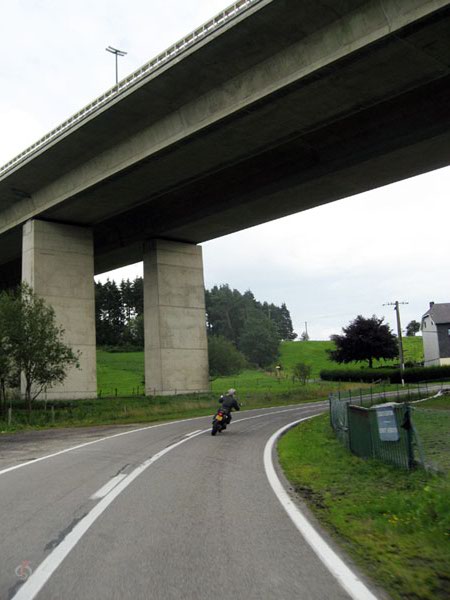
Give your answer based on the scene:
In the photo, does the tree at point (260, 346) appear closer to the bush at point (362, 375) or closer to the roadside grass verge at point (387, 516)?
the bush at point (362, 375)

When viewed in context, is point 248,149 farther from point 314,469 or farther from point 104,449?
point 314,469

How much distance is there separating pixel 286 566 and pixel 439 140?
28229 mm

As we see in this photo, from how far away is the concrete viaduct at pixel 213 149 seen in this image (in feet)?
71.9

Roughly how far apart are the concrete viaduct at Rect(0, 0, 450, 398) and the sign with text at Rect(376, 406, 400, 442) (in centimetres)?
1450

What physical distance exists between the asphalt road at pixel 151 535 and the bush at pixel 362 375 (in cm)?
5268

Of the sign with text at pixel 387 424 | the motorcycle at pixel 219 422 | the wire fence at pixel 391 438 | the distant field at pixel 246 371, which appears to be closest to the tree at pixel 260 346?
the distant field at pixel 246 371

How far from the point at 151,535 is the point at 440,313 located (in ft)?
266

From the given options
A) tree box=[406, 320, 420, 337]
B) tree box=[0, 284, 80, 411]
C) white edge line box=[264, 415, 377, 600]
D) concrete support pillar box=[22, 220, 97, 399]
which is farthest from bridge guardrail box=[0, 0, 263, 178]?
tree box=[406, 320, 420, 337]

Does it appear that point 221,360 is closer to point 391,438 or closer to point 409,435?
point 391,438

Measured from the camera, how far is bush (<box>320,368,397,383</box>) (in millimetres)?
62375

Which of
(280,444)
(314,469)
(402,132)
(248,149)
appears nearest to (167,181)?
(248,149)

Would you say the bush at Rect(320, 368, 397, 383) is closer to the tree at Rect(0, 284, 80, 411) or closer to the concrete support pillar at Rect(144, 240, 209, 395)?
the concrete support pillar at Rect(144, 240, 209, 395)

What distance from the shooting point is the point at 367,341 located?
70375 mm

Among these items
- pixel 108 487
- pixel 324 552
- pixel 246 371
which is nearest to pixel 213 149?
pixel 108 487
